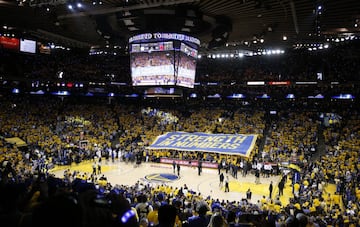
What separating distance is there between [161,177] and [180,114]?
1489 cm

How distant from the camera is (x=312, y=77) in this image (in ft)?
102

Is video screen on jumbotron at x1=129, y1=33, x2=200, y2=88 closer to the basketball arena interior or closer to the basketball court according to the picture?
the basketball arena interior

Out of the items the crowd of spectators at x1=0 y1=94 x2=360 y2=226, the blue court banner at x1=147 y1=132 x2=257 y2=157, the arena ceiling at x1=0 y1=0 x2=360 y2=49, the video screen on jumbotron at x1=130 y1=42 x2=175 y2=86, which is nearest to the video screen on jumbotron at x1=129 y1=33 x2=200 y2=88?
the video screen on jumbotron at x1=130 y1=42 x2=175 y2=86

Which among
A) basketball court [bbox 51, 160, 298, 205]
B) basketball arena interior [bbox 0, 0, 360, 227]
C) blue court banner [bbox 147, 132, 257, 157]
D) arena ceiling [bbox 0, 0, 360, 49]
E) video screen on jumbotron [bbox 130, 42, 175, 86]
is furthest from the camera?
blue court banner [bbox 147, 132, 257, 157]

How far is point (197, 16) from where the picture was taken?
1245cm

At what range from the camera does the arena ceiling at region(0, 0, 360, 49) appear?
451 inches

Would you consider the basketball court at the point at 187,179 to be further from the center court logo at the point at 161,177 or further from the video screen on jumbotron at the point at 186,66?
the video screen on jumbotron at the point at 186,66

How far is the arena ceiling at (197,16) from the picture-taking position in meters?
11.5

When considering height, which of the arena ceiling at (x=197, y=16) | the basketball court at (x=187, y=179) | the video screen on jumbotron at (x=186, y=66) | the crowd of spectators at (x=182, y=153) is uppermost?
the arena ceiling at (x=197, y=16)

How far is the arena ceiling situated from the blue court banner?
8895mm

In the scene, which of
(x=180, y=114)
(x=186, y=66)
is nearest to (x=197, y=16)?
(x=186, y=66)

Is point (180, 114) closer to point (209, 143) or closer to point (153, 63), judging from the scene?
point (209, 143)

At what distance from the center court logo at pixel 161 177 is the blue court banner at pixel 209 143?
2.23 meters

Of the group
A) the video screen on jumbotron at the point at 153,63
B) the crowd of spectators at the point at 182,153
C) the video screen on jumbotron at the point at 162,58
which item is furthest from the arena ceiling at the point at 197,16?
the crowd of spectators at the point at 182,153
